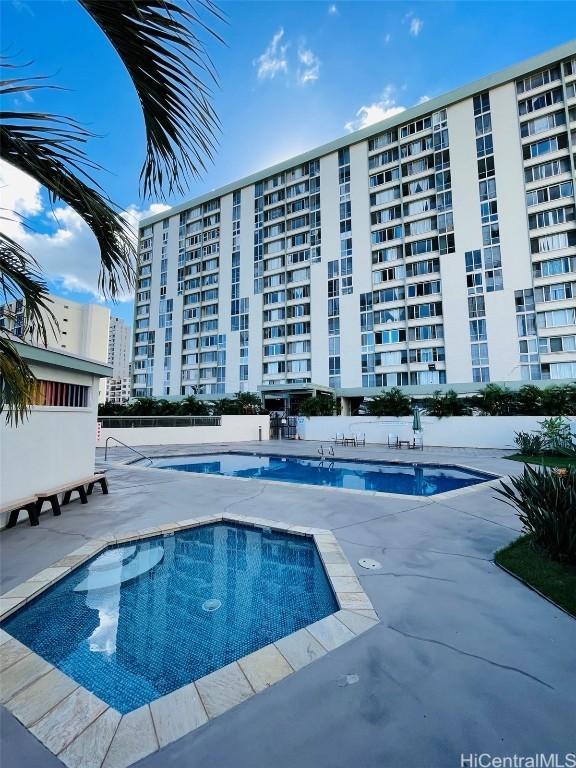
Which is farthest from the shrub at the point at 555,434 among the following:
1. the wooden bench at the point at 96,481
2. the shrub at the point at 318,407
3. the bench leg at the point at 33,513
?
the bench leg at the point at 33,513

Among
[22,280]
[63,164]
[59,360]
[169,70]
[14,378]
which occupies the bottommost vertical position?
[14,378]

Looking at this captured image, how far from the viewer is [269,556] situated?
500 centimetres

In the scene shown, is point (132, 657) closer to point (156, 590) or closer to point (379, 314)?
point (156, 590)

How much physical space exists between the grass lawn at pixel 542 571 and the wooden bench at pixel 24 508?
676cm

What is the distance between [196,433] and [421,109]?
37.5 metres

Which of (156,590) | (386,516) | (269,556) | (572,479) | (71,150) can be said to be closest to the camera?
(71,150)

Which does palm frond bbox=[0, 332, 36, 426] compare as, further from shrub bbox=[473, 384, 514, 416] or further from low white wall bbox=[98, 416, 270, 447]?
shrub bbox=[473, 384, 514, 416]

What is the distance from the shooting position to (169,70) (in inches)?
64.2

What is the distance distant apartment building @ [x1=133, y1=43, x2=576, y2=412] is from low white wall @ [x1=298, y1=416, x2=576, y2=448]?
741cm

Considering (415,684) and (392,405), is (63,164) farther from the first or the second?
Answer: (392,405)

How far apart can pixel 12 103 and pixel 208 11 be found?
39.5 inches

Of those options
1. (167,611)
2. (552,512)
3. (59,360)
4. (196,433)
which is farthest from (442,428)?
(167,611)

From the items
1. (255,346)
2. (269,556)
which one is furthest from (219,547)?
(255,346)

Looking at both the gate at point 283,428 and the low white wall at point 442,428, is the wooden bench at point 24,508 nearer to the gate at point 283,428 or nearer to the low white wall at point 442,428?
the low white wall at point 442,428
